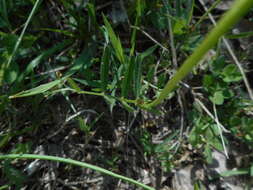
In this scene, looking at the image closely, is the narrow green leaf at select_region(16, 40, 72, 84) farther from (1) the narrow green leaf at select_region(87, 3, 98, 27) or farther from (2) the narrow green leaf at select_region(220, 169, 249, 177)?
(2) the narrow green leaf at select_region(220, 169, 249, 177)

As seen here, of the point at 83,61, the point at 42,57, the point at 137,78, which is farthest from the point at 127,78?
the point at 42,57

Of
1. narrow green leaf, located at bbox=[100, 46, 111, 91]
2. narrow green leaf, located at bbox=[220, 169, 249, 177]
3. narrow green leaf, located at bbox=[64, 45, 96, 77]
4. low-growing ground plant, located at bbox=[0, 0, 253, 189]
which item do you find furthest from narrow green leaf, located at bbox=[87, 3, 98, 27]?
narrow green leaf, located at bbox=[220, 169, 249, 177]

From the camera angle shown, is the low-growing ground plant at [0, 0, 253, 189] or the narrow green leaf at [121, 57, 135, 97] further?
the low-growing ground plant at [0, 0, 253, 189]

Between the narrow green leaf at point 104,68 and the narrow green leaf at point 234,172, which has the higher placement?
the narrow green leaf at point 104,68

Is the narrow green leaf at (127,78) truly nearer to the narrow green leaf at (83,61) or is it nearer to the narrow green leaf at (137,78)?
the narrow green leaf at (137,78)

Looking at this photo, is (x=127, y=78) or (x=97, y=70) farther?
(x=97, y=70)

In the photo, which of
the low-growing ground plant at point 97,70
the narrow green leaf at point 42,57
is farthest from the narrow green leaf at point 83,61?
the narrow green leaf at point 42,57

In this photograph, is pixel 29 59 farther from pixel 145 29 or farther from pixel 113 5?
pixel 145 29

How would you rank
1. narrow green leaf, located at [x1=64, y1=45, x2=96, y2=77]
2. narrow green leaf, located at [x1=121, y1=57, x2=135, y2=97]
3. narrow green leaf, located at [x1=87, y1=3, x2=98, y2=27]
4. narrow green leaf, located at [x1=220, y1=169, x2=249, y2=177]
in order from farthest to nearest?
narrow green leaf, located at [x1=220, y1=169, x2=249, y2=177] < narrow green leaf, located at [x1=64, y1=45, x2=96, y2=77] < narrow green leaf, located at [x1=87, y1=3, x2=98, y2=27] < narrow green leaf, located at [x1=121, y1=57, x2=135, y2=97]

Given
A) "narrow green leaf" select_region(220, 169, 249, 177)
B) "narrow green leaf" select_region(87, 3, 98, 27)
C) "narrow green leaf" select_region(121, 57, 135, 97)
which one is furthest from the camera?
"narrow green leaf" select_region(220, 169, 249, 177)

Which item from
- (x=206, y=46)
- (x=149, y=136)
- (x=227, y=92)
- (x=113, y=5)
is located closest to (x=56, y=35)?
(x=113, y=5)

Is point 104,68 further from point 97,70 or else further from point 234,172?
point 234,172
